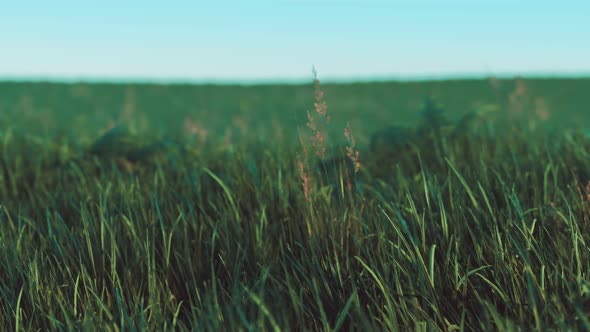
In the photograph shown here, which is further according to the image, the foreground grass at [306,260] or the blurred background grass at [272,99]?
the blurred background grass at [272,99]

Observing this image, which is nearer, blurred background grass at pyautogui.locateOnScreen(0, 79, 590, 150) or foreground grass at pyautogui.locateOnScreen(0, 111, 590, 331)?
foreground grass at pyautogui.locateOnScreen(0, 111, 590, 331)

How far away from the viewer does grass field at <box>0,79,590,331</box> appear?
151 cm

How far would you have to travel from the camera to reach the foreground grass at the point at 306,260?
1479mm

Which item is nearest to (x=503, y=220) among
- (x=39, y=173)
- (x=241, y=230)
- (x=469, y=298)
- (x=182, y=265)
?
(x=469, y=298)

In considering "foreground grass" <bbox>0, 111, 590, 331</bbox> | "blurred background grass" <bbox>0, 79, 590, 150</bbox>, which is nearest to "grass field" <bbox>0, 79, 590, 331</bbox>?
"foreground grass" <bbox>0, 111, 590, 331</bbox>

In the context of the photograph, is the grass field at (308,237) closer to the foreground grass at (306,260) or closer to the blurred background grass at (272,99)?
the foreground grass at (306,260)

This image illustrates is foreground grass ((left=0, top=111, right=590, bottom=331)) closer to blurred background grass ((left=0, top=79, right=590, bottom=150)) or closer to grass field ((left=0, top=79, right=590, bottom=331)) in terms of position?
grass field ((left=0, top=79, right=590, bottom=331))

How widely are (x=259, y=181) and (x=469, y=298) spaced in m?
1.34

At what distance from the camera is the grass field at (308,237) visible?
1.51m

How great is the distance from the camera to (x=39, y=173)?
3.40 m

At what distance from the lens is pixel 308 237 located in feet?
6.28

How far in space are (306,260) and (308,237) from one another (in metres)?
0.21

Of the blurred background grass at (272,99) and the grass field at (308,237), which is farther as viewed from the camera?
the blurred background grass at (272,99)

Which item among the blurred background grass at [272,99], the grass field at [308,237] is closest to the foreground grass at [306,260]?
the grass field at [308,237]
